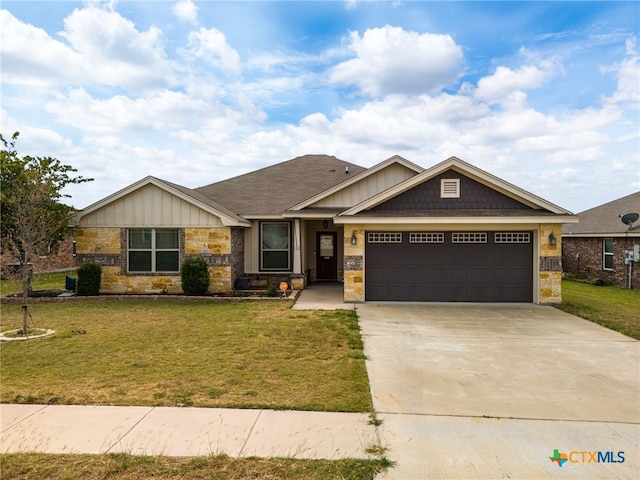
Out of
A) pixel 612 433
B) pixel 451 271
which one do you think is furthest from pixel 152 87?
pixel 612 433

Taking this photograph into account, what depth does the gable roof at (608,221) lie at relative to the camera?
16773mm

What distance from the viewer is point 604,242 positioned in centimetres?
1800

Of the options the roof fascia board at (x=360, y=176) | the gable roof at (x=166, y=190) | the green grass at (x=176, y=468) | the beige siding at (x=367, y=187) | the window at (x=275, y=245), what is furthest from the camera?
the window at (x=275, y=245)

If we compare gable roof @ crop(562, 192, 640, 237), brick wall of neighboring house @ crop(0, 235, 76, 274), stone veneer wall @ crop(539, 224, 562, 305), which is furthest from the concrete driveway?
brick wall of neighboring house @ crop(0, 235, 76, 274)

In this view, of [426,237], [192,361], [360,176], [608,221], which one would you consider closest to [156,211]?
[360,176]

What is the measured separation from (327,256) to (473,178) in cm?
688

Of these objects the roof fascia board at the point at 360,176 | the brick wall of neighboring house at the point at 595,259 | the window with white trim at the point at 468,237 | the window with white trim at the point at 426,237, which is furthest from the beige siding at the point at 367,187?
the brick wall of neighboring house at the point at 595,259

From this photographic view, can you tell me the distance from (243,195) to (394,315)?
8890mm

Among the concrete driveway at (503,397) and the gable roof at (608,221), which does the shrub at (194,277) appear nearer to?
the concrete driveway at (503,397)

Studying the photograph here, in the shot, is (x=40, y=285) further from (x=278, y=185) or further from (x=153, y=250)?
(x=278, y=185)

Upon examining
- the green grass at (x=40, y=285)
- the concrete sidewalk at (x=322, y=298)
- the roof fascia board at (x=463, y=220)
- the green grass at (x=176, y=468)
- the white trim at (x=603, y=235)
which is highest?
the roof fascia board at (x=463, y=220)

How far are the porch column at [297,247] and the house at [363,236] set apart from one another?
0.04 metres

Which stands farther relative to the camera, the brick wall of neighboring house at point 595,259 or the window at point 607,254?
the window at point 607,254

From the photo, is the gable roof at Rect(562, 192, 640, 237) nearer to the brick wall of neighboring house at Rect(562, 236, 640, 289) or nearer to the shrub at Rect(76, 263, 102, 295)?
the brick wall of neighboring house at Rect(562, 236, 640, 289)
